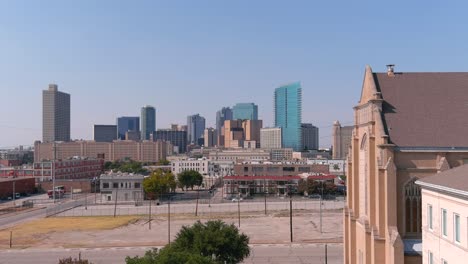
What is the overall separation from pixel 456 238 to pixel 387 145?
9359 mm

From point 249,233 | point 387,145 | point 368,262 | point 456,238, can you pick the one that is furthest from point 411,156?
point 249,233

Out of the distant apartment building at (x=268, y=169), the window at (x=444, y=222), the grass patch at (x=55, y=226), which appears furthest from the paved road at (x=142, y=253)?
the distant apartment building at (x=268, y=169)

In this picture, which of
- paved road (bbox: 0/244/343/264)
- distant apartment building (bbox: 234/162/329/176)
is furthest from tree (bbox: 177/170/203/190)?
paved road (bbox: 0/244/343/264)

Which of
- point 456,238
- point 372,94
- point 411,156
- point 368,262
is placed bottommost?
point 368,262

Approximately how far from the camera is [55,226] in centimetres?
7069

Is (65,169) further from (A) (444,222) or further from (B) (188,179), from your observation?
(A) (444,222)

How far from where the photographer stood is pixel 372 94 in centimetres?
2858

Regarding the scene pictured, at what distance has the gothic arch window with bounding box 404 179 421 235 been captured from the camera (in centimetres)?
2633

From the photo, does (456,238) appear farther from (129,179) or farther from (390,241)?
(129,179)

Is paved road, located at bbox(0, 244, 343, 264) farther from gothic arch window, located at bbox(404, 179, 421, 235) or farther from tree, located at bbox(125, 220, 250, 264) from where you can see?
gothic arch window, located at bbox(404, 179, 421, 235)

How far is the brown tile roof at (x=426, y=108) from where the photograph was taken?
26.8m

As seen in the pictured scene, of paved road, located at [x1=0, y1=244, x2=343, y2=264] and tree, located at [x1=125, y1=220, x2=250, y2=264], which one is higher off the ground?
tree, located at [x1=125, y1=220, x2=250, y2=264]

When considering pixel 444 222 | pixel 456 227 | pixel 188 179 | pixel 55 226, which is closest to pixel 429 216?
pixel 444 222

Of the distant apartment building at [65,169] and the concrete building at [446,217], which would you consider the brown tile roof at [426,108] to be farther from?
the distant apartment building at [65,169]
